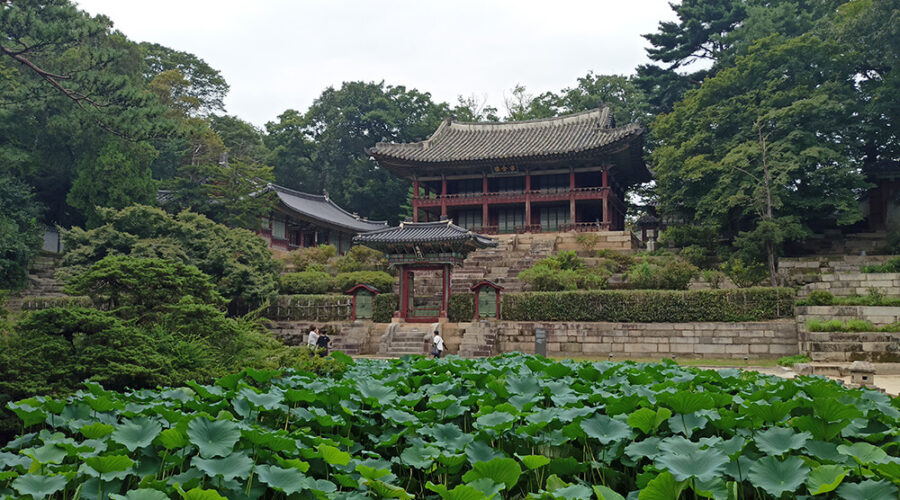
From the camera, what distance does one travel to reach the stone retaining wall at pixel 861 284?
1894 centimetres

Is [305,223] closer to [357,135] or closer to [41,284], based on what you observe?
[357,135]

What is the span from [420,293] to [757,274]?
41.1ft

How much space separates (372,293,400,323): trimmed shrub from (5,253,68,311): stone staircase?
438 inches

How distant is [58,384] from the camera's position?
6332mm

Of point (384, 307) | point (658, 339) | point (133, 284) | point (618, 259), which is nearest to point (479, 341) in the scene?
point (384, 307)

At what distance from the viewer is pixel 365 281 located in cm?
2411

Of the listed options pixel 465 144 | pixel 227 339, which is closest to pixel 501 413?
pixel 227 339

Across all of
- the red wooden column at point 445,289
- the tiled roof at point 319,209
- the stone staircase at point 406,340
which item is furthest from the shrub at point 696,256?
the tiled roof at point 319,209

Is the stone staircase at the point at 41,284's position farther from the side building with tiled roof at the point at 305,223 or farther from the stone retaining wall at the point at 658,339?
the stone retaining wall at the point at 658,339

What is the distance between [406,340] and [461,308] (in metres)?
2.30

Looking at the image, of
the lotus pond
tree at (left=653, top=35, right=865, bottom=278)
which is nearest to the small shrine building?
tree at (left=653, top=35, right=865, bottom=278)

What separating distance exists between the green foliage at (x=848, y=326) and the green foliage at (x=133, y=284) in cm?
1502

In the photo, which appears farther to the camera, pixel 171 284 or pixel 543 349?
pixel 543 349

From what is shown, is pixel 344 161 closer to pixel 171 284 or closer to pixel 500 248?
pixel 500 248
